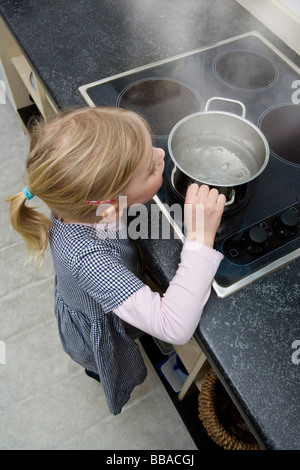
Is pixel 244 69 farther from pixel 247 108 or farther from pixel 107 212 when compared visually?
pixel 107 212

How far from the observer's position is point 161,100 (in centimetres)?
98

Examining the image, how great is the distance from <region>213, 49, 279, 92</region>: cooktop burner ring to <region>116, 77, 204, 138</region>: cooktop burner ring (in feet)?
0.34

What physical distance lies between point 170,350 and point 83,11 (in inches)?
41.3

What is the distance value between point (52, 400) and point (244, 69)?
1.18m

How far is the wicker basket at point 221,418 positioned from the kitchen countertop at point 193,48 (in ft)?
1.33

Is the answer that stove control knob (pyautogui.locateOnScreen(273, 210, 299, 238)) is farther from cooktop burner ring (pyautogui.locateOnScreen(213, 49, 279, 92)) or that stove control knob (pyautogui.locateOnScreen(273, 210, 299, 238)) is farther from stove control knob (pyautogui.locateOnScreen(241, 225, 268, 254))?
cooktop burner ring (pyautogui.locateOnScreen(213, 49, 279, 92))

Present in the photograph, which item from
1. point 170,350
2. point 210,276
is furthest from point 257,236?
point 170,350

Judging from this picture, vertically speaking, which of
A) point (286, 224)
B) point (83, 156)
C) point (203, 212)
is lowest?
point (286, 224)

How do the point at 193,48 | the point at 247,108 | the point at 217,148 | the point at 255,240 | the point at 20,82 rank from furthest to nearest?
the point at 20,82 → the point at 193,48 → the point at 247,108 → the point at 217,148 → the point at 255,240

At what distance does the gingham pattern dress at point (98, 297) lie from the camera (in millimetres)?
706

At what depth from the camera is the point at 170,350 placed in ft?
4.35

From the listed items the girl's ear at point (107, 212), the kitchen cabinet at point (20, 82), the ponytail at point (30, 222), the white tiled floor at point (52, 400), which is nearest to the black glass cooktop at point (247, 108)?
the girl's ear at point (107, 212)

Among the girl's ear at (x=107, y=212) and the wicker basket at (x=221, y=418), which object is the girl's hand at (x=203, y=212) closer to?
the girl's ear at (x=107, y=212)

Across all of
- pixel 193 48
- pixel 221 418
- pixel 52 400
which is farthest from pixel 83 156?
pixel 52 400
